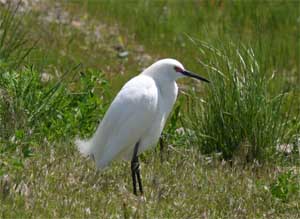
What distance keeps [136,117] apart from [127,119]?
0.26 feet

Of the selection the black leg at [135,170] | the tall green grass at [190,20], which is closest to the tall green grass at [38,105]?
the black leg at [135,170]

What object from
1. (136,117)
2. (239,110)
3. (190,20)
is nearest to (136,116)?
(136,117)

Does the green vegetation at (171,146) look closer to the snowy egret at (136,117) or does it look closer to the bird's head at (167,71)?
the snowy egret at (136,117)

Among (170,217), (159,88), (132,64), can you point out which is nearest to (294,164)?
(159,88)

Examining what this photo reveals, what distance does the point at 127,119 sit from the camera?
350 inches

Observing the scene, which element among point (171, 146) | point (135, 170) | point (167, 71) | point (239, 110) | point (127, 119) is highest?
point (167, 71)

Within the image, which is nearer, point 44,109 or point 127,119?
point 127,119

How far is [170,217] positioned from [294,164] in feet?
9.76

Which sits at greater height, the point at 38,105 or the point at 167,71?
the point at 167,71

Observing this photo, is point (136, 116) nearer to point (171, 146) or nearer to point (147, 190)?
point (147, 190)

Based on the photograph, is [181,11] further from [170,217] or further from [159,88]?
[170,217]

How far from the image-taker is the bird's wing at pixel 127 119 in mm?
8859

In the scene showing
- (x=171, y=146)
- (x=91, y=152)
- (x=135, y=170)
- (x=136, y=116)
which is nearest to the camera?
(x=136, y=116)

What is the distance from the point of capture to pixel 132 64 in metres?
16.6
